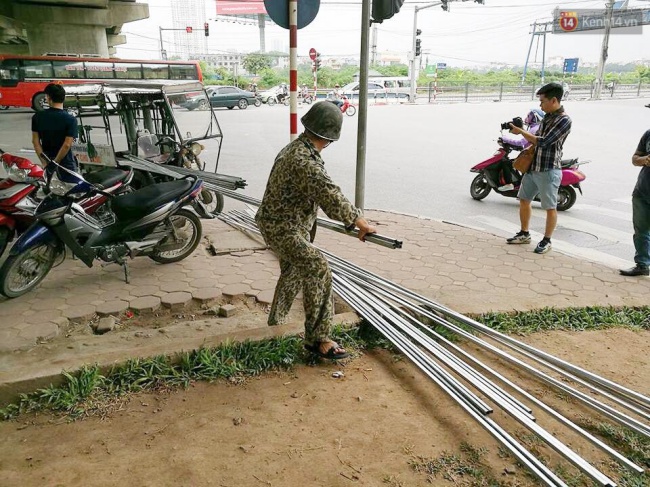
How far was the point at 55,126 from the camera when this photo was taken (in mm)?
5395

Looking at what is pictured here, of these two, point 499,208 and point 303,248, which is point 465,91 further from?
point 303,248

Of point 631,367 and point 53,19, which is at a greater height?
point 53,19

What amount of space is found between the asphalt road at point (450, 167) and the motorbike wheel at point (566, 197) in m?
0.17

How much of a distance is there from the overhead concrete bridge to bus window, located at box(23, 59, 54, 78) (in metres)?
2.31

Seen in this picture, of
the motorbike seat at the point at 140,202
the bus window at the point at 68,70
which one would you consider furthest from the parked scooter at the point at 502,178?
the bus window at the point at 68,70

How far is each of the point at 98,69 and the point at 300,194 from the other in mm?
20007

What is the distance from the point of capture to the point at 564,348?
3449 millimetres

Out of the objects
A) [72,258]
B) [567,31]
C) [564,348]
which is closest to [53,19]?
[72,258]

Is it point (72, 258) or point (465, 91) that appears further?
point (465, 91)

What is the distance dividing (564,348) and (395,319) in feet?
3.80

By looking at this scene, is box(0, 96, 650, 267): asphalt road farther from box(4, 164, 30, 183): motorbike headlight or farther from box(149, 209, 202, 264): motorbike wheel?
box(149, 209, 202, 264): motorbike wheel

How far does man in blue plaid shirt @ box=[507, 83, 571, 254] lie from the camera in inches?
193

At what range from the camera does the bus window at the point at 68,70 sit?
19.5 metres

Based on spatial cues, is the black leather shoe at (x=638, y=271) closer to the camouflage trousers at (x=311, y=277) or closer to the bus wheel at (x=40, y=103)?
the camouflage trousers at (x=311, y=277)
